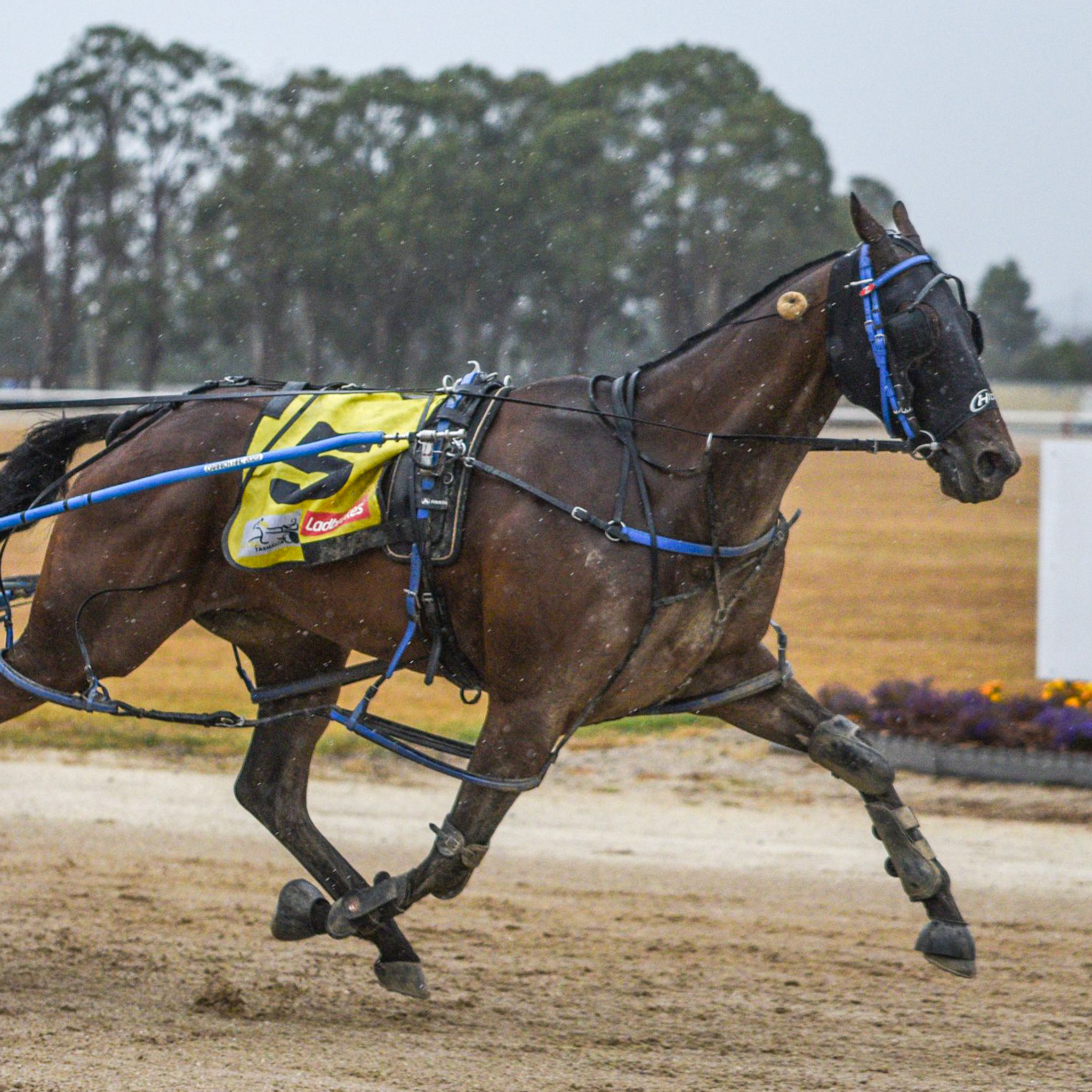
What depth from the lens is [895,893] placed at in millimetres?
5348

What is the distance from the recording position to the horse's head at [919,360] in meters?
3.10

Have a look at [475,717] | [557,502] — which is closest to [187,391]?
[557,502]

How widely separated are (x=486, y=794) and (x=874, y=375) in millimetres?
1299

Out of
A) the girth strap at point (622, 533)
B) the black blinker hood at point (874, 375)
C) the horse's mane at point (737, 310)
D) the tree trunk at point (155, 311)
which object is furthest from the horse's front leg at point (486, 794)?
the tree trunk at point (155, 311)

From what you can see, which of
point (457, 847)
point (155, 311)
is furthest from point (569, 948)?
point (155, 311)

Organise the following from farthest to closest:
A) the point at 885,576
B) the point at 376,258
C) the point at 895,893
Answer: the point at 376,258 → the point at 885,576 → the point at 895,893

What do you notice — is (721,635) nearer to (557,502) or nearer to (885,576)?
(557,502)

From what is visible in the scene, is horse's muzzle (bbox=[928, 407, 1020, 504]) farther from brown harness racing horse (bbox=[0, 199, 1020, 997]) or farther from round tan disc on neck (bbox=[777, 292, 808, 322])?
round tan disc on neck (bbox=[777, 292, 808, 322])

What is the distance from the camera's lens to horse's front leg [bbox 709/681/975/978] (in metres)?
3.58

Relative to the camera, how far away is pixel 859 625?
9.50 meters

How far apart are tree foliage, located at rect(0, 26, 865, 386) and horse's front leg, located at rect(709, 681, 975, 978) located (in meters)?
9.38

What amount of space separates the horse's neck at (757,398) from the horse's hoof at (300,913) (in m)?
1.65

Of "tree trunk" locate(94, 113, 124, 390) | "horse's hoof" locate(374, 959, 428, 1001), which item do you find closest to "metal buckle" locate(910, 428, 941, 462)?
"horse's hoof" locate(374, 959, 428, 1001)

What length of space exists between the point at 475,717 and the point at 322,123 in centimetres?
1129
